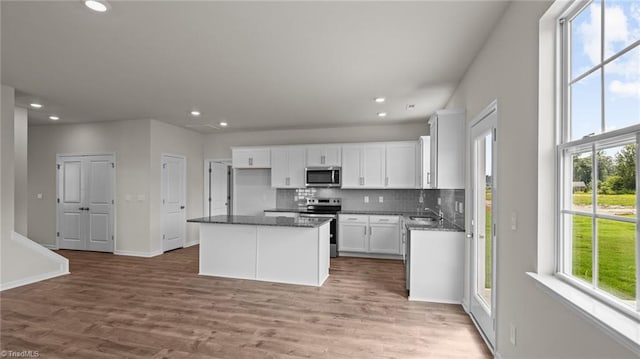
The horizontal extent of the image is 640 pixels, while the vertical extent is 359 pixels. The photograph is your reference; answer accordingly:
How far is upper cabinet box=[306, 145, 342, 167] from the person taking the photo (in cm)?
592

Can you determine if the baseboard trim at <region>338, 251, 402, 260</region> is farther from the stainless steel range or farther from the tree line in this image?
the tree line

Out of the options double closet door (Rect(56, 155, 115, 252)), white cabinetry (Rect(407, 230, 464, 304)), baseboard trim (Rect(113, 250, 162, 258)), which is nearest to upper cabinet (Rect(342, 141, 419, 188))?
white cabinetry (Rect(407, 230, 464, 304))

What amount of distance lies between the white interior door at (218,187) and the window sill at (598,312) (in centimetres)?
675

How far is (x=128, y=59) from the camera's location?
2979mm

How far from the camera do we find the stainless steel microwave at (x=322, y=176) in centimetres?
588

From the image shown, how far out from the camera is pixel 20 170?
Result: 4984mm

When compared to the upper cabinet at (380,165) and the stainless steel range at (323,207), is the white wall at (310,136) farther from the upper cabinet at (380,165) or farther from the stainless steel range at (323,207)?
the stainless steel range at (323,207)

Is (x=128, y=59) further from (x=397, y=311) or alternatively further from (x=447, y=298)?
(x=447, y=298)

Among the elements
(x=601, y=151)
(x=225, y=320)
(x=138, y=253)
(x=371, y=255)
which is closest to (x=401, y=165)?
(x=371, y=255)

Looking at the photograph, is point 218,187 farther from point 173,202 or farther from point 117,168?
point 117,168

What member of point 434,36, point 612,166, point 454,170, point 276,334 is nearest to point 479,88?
point 434,36

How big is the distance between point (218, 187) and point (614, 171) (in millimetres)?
7133

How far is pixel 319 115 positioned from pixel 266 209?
250 cm

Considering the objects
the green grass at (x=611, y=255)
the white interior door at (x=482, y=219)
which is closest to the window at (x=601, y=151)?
the green grass at (x=611, y=255)
